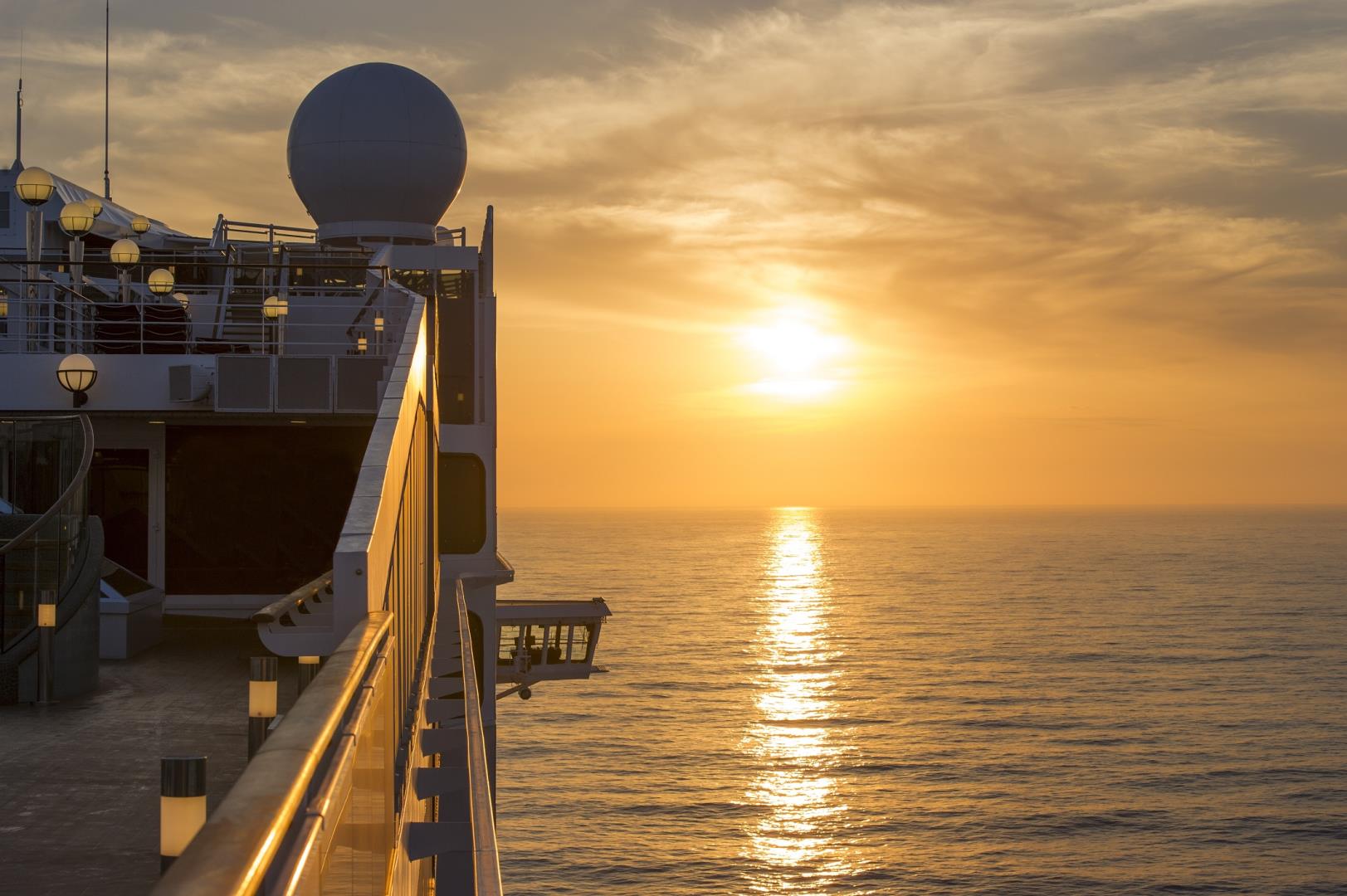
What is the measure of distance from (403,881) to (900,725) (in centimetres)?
6039

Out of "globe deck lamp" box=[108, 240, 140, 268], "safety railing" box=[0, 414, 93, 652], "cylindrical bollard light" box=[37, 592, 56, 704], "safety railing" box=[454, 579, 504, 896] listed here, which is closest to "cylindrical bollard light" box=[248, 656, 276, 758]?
"safety railing" box=[454, 579, 504, 896]

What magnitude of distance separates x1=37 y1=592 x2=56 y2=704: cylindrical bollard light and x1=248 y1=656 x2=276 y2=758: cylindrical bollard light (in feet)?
16.3

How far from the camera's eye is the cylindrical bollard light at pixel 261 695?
23.2 ft

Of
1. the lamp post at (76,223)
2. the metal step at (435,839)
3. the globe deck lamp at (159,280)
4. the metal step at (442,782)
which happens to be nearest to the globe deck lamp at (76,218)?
the lamp post at (76,223)

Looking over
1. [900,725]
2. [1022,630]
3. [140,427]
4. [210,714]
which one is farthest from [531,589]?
[210,714]

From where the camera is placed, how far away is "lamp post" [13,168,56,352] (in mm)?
19156

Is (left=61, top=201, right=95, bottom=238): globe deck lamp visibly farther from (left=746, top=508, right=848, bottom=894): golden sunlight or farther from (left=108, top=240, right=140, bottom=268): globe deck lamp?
(left=746, top=508, right=848, bottom=894): golden sunlight

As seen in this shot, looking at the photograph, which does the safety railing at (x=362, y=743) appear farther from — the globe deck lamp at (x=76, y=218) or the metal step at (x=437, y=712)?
the globe deck lamp at (x=76, y=218)

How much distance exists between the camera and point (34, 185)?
19.2 meters

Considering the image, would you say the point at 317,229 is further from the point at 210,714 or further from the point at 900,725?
the point at 900,725

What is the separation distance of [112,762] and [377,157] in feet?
69.0

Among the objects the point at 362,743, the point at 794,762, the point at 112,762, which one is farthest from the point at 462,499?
the point at 794,762

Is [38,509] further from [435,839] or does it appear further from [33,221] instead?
[435,839]

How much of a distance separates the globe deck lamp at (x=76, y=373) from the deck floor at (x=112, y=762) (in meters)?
4.11
